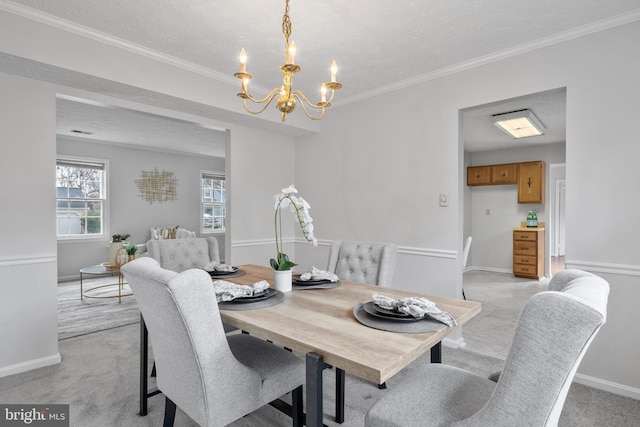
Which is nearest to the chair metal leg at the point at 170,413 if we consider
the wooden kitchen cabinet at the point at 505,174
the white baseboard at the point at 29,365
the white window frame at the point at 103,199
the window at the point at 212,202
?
the white baseboard at the point at 29,365

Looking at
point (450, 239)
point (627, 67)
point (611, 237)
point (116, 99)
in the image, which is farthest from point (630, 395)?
point (116, 99)

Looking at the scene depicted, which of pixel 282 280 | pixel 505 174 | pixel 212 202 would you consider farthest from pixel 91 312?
Answer: pixel 505 174

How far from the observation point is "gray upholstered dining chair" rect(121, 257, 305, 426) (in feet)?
3.85

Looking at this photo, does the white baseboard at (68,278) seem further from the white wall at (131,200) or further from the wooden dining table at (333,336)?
the wooden dining table at (333,336)

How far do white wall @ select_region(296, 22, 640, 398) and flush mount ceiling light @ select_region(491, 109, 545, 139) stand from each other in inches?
67.1

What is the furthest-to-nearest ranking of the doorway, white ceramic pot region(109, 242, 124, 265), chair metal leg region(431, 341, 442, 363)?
the doorway → white ceramic pot region(109, 242, 124, 265) → chair metal leg region(431, 341, 442, 363)

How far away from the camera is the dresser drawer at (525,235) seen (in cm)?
587

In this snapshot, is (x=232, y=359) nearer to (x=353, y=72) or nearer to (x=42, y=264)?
(x=42, y=264)

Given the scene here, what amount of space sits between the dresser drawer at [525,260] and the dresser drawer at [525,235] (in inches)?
13.0

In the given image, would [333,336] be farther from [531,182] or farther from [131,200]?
[131,200]

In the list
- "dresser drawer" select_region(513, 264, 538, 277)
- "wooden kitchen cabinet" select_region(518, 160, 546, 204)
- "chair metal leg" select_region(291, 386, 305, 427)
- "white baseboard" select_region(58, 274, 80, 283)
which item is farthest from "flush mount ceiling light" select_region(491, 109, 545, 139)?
"white baseboard" select_region(58, 274, 80, 283)

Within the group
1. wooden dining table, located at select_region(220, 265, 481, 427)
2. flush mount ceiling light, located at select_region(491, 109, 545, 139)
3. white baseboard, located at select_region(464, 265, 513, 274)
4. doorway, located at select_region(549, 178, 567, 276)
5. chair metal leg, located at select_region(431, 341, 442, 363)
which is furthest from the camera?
doorway, located at select_region(549, 178, 567, 276)

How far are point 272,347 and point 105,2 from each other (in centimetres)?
234

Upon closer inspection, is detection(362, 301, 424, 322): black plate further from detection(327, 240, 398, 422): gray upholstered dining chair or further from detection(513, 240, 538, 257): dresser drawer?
detection(513, 240, 538, 257): dresser drawer
